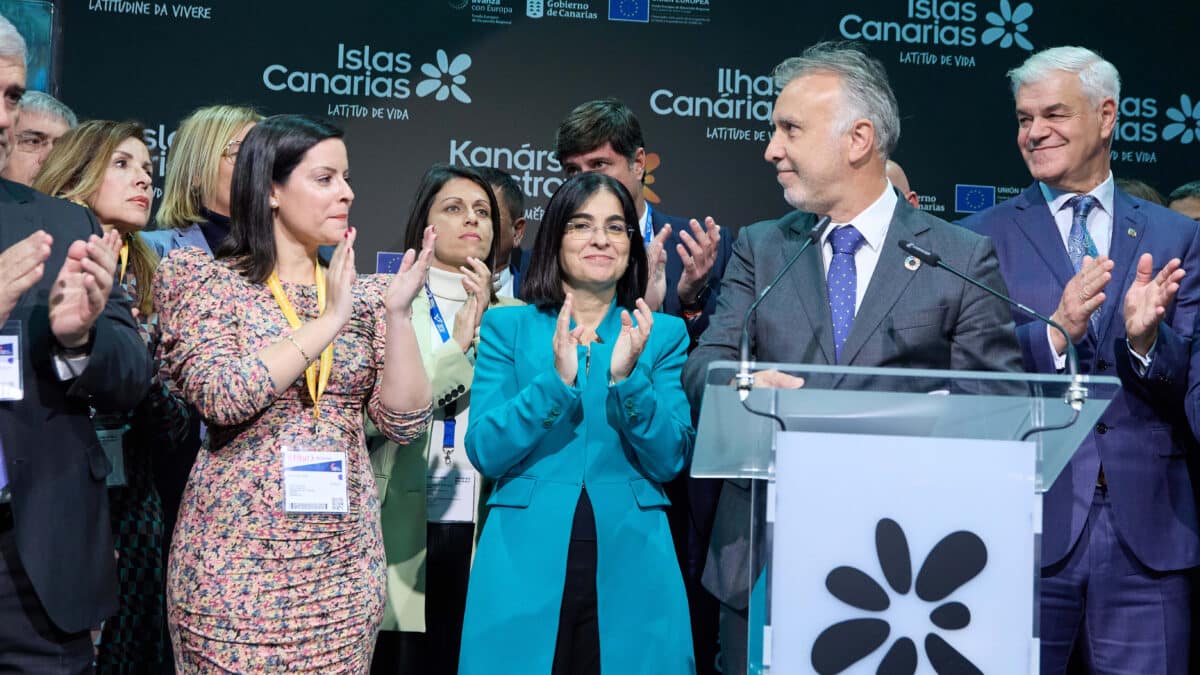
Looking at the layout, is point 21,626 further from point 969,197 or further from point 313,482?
point 969,197

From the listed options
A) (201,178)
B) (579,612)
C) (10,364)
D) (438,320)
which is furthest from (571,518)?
(201,178)

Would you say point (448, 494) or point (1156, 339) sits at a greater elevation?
point (1156, 339)

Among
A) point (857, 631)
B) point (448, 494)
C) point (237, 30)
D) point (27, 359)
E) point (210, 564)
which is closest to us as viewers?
point (857, 631)

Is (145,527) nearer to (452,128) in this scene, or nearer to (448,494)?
(448,494)

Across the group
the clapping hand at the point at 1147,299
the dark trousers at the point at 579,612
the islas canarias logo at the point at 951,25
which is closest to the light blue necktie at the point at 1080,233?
the clapping hand at the point at 1147,299

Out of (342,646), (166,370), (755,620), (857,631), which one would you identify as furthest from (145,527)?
(857,631)

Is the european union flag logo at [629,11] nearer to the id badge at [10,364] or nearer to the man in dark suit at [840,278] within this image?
the man in dark suit at [840,278]

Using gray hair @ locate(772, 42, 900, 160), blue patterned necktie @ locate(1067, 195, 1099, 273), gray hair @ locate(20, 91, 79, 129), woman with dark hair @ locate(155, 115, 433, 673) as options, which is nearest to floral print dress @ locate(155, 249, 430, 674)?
woman with dark hair @ locate(155, 115, 433, 673)

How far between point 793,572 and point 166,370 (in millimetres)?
1523

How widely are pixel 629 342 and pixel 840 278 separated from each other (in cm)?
52

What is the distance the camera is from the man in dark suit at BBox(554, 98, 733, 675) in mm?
3795

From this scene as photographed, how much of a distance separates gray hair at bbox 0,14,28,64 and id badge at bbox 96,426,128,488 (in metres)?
0.98

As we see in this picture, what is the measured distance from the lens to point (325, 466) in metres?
2.72

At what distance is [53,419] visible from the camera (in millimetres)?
2436
